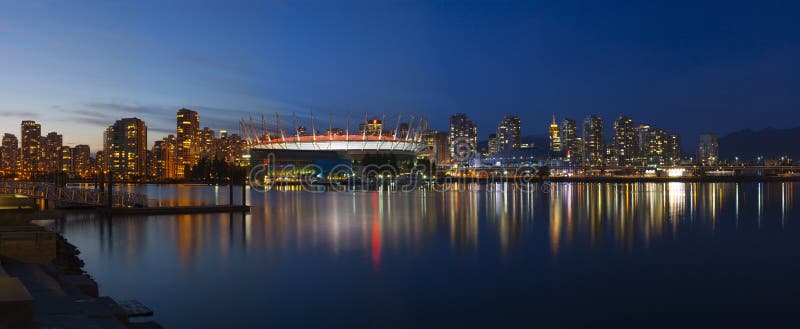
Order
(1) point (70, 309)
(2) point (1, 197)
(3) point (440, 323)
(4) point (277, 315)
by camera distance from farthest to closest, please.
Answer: (2) point (1, 197) → (4) point (277, 315) → (3) point (440, 323) → (1) point (70, 309)

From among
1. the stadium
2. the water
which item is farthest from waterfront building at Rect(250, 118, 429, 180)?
the water

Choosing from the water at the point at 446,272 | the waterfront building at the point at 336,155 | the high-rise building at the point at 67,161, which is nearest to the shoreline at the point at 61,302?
the water at the point at 446,272

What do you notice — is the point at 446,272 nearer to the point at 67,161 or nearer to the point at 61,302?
the point at 61,302

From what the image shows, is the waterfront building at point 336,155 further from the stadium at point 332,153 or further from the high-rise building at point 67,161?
the high-rise building at point 67,161

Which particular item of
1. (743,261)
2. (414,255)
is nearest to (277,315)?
(414,255)

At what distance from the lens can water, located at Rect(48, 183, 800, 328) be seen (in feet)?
30.6

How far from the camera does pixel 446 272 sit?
41.4 feet

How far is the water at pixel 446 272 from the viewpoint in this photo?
932cm

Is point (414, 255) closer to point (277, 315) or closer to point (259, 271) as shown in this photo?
point (259, 271)

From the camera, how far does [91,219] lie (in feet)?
78.7

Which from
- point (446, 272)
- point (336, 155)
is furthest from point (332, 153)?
point (446, 272)

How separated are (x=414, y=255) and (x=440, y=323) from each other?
6325mm

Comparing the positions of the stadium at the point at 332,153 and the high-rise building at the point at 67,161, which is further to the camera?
the high-rise building at the point at 67,161

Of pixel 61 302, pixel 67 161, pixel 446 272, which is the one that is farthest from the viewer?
pixel 67 161
